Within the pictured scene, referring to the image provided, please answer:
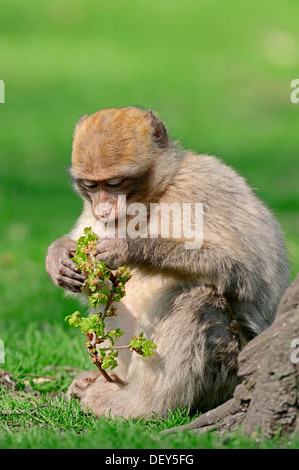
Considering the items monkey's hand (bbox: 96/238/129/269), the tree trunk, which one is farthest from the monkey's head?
the tree trunk

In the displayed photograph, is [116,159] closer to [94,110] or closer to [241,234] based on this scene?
[241,234]

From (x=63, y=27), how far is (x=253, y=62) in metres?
7.27

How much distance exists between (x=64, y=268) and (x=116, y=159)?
0.83 m

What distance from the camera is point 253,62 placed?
2616 centimetres

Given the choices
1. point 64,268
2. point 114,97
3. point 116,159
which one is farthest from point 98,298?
point 114,97

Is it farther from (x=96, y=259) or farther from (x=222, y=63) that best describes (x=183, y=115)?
(x=96, y=259)

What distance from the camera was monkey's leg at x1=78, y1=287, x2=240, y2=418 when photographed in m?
5.32

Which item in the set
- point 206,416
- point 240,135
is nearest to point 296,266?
point 206,416

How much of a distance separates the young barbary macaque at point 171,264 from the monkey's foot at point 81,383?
0.12m

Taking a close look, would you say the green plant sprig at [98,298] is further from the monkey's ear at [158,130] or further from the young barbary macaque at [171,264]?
the monkey's ear at [158,130]

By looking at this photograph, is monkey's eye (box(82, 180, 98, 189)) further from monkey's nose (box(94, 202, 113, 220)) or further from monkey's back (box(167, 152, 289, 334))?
monkey's back (box(167, 152, 289, 334))

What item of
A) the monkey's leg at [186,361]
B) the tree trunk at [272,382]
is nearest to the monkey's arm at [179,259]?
the monkey's leg at [186,361]

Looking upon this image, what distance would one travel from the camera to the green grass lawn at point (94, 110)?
572 centimetres
